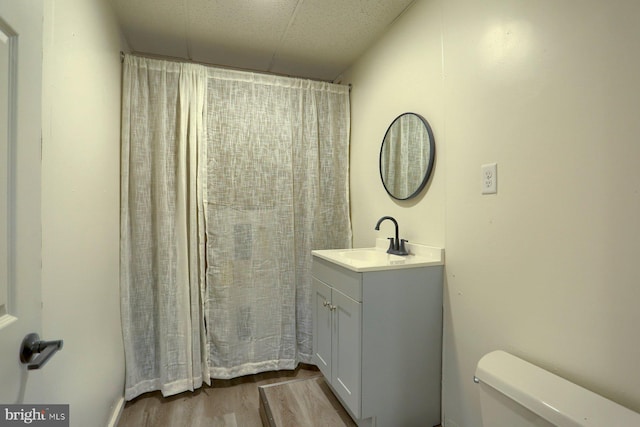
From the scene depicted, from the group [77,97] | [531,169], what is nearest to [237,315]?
[77,97]

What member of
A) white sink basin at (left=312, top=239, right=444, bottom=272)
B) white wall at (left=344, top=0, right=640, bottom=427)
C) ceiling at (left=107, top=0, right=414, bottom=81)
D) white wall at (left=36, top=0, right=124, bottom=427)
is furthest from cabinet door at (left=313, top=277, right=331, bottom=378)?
ceiling at (left=107, top=0, right=414, bottom=81)

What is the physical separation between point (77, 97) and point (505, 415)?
195 centimetres

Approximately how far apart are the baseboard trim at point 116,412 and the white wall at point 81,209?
3 cm

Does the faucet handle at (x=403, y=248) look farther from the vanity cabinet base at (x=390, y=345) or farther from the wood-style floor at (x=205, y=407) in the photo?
the wood-style floor at (x=205, y=407)

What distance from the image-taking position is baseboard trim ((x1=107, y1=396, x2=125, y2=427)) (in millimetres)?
1559

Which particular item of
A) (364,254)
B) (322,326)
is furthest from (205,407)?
(364,254)

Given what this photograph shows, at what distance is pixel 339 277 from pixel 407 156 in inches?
32.2

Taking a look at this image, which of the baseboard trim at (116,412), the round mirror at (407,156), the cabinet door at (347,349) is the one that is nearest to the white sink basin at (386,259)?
the cabinet door at (347,349)

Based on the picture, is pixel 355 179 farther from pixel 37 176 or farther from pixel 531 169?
pixel 37 176

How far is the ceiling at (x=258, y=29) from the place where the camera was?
5.50ft

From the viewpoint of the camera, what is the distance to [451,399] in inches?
55.7

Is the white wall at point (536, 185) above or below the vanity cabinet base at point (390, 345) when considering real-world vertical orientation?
above

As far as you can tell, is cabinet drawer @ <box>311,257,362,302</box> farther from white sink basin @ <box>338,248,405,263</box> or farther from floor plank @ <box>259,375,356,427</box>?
floor plank @ <box>259,375,356,427</box>

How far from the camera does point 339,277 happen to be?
1.53 meters
